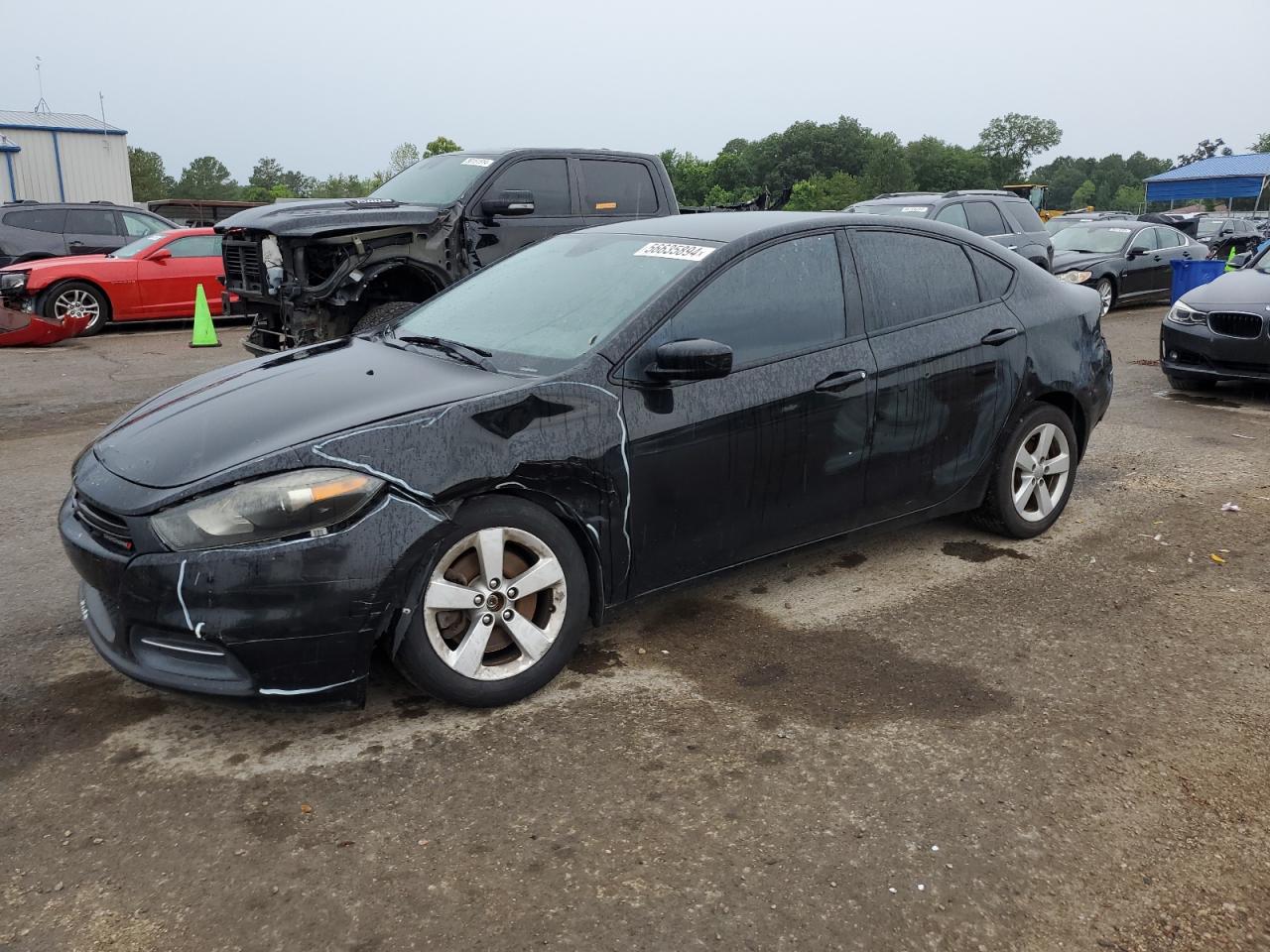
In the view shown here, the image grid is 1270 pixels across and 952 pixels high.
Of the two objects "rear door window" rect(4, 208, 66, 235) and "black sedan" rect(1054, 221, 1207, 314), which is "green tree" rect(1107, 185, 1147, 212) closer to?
"black sedan" rect(1054, 221, 1207, 314)

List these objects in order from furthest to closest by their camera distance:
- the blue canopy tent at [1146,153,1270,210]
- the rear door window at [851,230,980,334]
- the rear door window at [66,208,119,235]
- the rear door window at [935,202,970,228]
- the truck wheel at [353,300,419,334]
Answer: the blue canopy tent at [1146,153,1270,210] < the rear door window at [66,208,119,235] < the rear door window at [935,202,970,228] < the truck wheel at [353,300,419,334] < the rear door window at [851,230,980,334]

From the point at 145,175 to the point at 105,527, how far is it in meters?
89.2

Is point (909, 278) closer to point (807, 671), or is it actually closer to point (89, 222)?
point (807, 671)

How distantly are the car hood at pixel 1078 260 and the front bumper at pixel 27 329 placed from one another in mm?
13437

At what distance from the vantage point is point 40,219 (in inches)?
592

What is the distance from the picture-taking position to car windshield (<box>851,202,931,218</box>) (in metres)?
13.1

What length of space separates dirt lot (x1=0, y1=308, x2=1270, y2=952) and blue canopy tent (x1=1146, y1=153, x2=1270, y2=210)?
48.7m

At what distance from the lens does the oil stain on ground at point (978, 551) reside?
16.0 ft

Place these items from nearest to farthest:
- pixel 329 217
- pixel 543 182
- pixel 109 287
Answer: pixel 329 217, pixel 543 182, pixel 109 287

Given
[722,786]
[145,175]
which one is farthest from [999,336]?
[145,175]

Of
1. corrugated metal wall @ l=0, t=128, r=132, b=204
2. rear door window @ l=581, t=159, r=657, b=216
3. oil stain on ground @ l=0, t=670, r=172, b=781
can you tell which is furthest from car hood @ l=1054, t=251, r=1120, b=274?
corrugated metal wall @ l=0, t=128, r=132, b=204

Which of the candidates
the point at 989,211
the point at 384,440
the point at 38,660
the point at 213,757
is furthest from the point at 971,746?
the point at 989,211

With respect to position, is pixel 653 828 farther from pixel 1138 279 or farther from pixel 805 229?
pixel 1138 279

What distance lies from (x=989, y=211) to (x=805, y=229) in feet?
36.3
